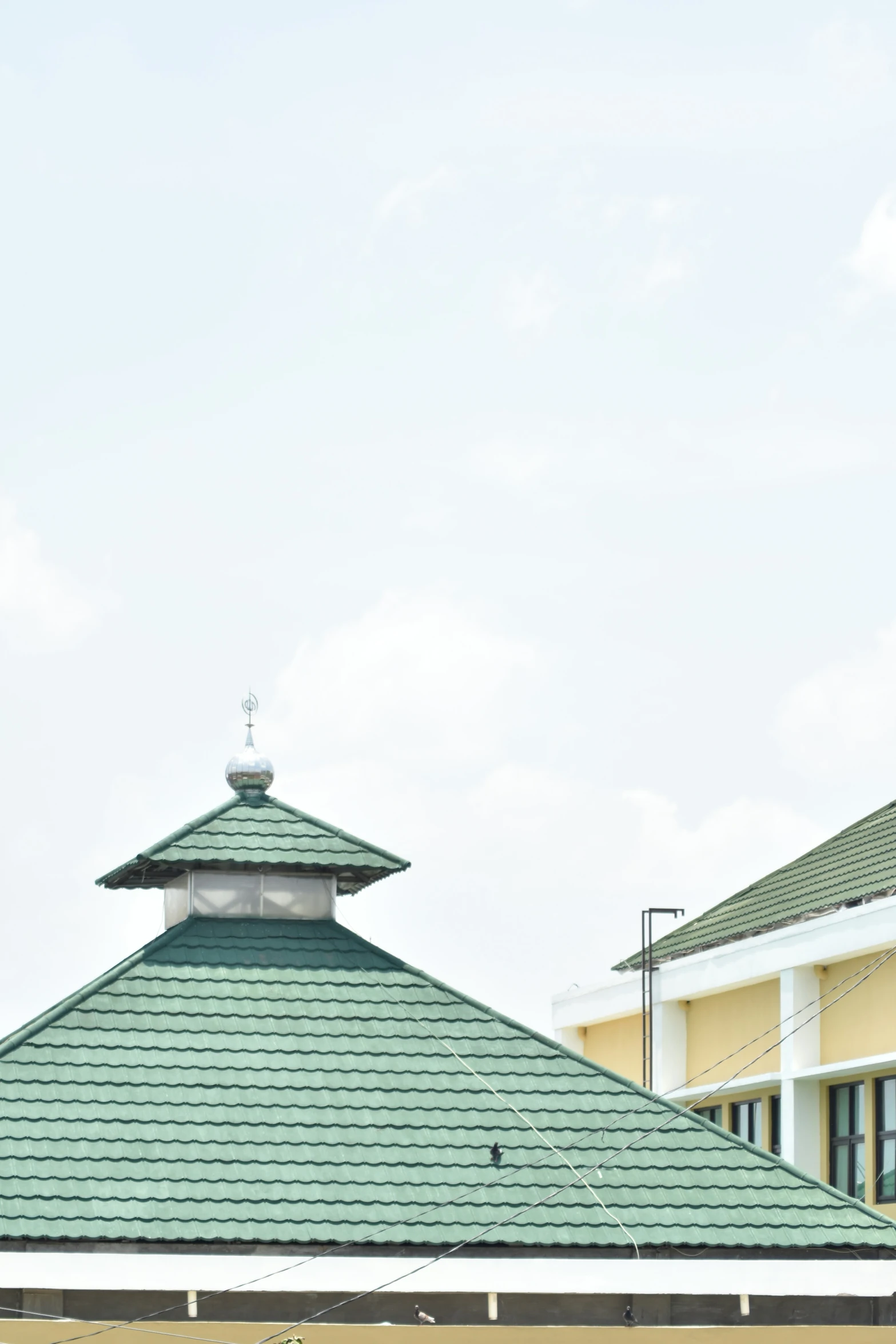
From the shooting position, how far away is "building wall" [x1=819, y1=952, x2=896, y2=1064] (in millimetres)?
23922

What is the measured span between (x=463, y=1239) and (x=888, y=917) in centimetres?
1122

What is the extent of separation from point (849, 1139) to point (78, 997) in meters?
13.1

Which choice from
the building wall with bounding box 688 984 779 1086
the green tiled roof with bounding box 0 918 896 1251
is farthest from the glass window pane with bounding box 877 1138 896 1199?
the green tiled roof with bounding box 0 918 896 1251

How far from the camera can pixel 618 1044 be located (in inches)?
1271

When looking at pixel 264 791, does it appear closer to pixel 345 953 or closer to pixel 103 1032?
pixel 345 953

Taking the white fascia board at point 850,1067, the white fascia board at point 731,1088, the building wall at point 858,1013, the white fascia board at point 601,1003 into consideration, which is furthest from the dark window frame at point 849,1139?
the white fascia board at point 601,1003

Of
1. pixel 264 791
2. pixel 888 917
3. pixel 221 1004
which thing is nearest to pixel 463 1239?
pixel 221 1004

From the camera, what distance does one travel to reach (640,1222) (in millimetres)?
14391

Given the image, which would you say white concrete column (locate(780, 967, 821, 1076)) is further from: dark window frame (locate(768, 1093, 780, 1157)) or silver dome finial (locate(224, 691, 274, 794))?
silver dome finial (locate(224, 691, 274, 794))

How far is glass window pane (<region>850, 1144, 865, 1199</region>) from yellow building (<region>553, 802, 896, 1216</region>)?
0.02 meters

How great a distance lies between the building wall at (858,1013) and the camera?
2392cm

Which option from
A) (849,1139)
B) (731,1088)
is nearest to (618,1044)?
(731,1088)

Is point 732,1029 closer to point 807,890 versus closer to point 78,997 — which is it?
point 807,890

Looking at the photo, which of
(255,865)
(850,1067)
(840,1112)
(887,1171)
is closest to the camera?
(255,865)
